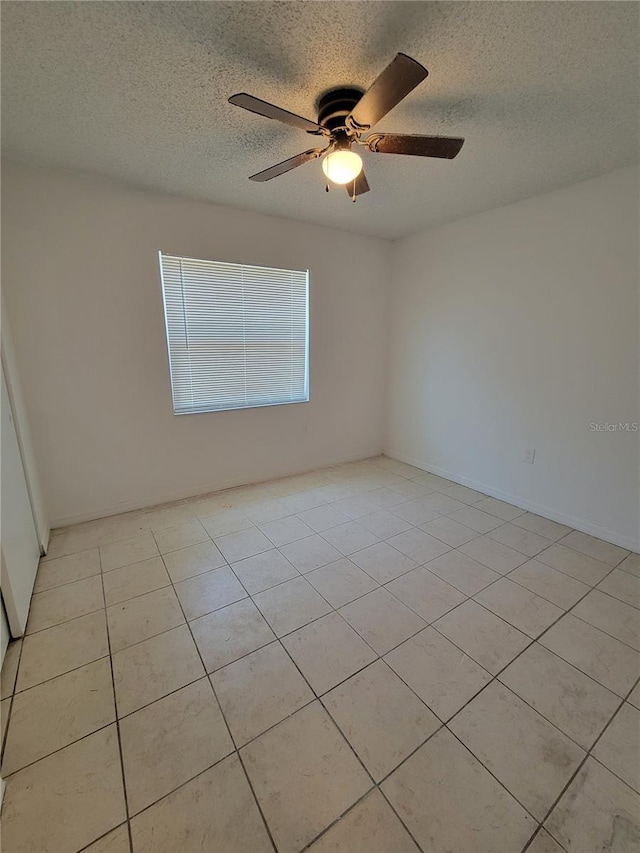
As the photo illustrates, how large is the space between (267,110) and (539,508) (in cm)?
317

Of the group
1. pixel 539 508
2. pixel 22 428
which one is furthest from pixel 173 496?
pixel 539 508

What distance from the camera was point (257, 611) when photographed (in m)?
1.84

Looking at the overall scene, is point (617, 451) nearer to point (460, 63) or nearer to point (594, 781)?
point (594, 781)

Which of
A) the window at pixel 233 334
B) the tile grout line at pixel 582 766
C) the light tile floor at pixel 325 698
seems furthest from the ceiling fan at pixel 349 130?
the tile grout line at pixel 582 766

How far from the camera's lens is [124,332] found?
2633 mm

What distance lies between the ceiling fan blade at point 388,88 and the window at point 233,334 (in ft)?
5.90

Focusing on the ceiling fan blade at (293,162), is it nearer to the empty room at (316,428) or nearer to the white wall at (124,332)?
the empty room at (316,428)

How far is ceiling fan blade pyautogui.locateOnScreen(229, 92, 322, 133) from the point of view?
1.20m

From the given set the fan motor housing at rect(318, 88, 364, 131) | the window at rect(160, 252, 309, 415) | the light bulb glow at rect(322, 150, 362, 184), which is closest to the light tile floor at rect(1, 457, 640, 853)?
the window at rect(160, 252, 309, 415)

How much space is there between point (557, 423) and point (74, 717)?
3319 mm

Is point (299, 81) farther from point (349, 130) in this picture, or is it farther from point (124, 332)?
point (124, 332)

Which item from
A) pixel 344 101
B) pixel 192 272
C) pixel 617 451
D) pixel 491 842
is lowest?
pixel 491 842

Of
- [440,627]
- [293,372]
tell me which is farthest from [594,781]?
[293,372]

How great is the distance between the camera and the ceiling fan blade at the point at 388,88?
3.48 ft
